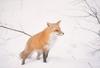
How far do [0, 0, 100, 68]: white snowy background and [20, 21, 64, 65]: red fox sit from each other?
5cm

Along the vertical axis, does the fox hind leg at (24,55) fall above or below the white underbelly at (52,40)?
below

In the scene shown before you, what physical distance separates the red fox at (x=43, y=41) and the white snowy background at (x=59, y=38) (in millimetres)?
46

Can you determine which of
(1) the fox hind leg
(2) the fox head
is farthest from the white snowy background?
(2) the fox head

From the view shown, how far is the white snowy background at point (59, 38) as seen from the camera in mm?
1553

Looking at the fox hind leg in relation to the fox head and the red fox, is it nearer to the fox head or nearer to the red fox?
the red fox

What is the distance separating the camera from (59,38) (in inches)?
65.0

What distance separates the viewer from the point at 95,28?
167cm

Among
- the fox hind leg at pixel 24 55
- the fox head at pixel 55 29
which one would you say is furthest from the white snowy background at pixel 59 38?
the fox head at pixel 55 29

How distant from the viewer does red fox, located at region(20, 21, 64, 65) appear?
1.49 m

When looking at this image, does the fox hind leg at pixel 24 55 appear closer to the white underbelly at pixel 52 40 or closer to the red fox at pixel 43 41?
the red fox at pixel 43 41

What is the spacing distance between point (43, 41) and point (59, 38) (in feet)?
0.54

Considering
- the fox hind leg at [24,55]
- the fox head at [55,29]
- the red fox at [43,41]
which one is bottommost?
the fox hind leg at [24,55]

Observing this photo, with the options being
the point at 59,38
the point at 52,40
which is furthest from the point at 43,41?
the point at 59,38

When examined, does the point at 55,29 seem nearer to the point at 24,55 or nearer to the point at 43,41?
Answer: the point at 43,41
